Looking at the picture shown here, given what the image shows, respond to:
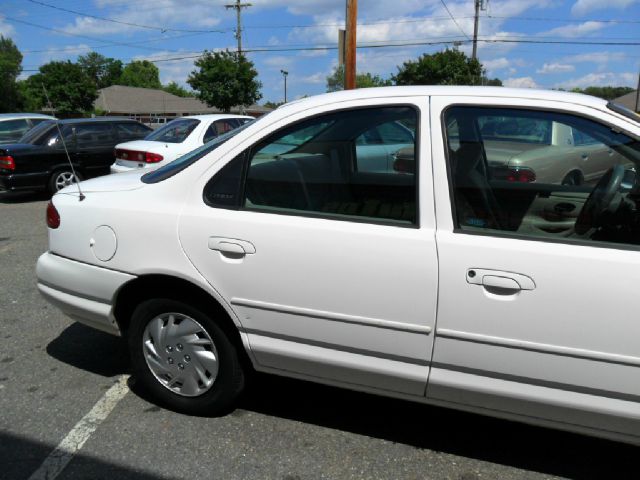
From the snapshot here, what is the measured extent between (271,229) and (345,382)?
31.7 inches

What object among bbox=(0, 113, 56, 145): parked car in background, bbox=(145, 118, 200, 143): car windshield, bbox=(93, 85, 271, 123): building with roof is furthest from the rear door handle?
bbox=(93, 85, 271, 123): building with roof

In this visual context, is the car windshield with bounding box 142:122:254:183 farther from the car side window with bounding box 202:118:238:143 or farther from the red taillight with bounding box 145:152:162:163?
the car side window with bounding box 202:118:238:143

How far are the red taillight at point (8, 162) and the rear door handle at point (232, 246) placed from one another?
28.3 feet

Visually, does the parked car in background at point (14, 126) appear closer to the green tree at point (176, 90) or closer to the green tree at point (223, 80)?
the green tree at point (223, 80)

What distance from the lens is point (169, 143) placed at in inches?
337

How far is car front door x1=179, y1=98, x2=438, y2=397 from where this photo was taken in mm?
2281

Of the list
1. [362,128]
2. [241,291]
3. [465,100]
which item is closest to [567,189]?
[465,100]

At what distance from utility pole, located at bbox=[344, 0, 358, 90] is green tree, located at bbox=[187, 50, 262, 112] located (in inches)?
1129

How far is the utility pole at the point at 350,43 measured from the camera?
1064 centimetres

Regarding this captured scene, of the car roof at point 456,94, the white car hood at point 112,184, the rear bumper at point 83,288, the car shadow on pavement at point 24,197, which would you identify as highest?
the car roof at point 456,94

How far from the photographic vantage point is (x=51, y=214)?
3.10 meters

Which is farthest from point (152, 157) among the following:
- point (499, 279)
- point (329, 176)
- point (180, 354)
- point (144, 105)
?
point (144, 105)

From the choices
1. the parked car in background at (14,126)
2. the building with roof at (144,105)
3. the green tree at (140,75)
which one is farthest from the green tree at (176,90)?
the parked car in background at (14,126)

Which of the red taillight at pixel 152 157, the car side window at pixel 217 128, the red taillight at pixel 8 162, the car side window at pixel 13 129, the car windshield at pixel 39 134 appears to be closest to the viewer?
the red taillight at pixel 152 157
